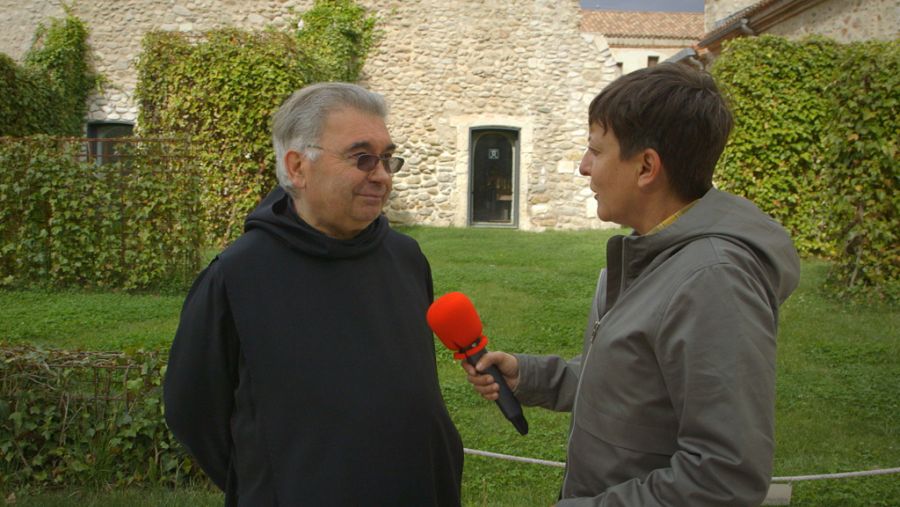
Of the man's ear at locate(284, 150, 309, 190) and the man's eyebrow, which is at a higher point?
the man's eyebrow

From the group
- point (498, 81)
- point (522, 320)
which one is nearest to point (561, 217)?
point (498, 81)

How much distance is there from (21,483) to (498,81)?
1296 centimetres

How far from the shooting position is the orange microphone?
6.40 ft

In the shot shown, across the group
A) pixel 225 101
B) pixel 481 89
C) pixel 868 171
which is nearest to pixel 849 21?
pixel 868 171

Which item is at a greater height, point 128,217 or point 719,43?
point 719,43

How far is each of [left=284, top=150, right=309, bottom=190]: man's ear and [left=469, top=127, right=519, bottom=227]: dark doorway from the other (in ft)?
45.1

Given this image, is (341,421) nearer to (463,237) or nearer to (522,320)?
(522,320)

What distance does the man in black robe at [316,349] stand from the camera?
2.01 m

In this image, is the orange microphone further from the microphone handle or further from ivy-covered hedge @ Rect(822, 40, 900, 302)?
ivy-covered hedge @ Rect(822, 40, 900, 302)

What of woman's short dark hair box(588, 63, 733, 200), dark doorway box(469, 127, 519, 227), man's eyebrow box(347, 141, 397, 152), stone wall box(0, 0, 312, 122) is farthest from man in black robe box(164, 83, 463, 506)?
stone wall box(0, 0, 312, 122)

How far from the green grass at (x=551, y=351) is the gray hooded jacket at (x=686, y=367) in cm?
232

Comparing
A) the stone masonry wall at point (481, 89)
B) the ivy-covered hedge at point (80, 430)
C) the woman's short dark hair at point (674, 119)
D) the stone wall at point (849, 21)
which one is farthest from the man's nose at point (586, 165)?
the stone masonry wall at point (481, 89)

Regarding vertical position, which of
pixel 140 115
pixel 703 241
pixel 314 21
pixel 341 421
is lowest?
pixel 341 421

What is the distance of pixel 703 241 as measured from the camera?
1568 mm
